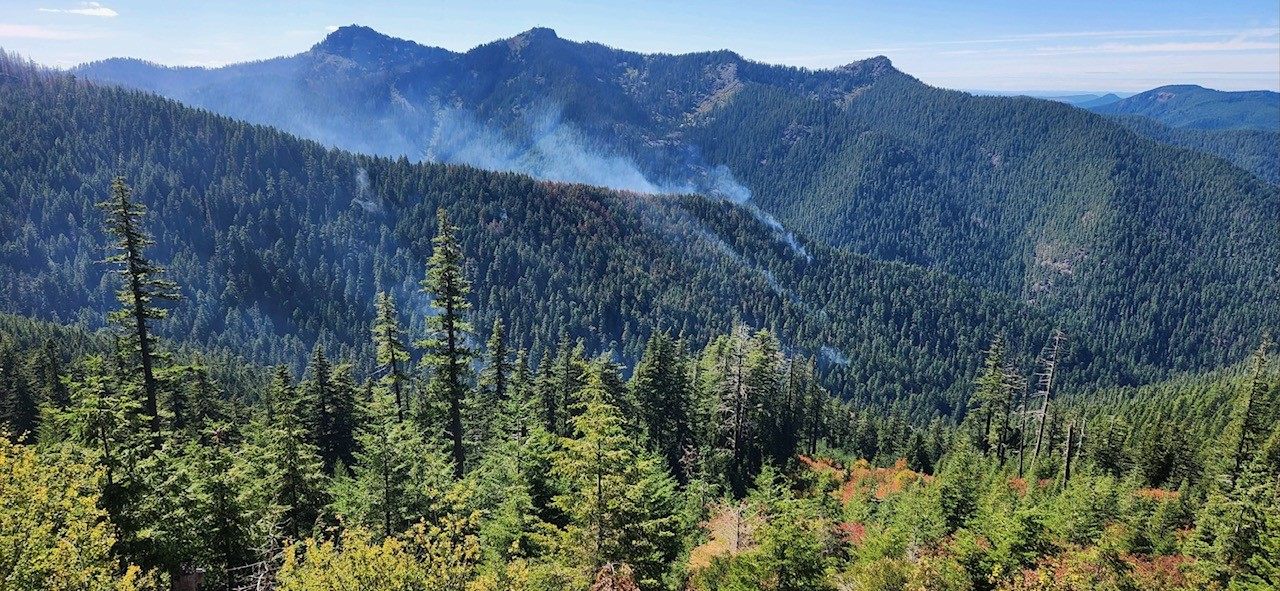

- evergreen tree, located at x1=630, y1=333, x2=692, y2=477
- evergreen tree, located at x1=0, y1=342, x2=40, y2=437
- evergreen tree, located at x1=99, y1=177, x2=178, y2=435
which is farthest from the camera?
evergreen tree, located at x1=0, y1=342, x2=40, y2=437

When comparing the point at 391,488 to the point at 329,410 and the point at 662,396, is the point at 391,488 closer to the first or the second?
the point at 329,410

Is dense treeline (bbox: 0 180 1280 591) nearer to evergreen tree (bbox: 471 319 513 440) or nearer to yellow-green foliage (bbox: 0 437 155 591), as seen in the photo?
yellow-green foliage (bbox: 0 437 155 591)

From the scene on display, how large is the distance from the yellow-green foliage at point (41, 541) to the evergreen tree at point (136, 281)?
1008 cm

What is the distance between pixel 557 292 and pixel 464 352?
6376 inches

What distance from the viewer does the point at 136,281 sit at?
27.9m

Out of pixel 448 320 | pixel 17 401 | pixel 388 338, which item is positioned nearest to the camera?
pixel 448 320

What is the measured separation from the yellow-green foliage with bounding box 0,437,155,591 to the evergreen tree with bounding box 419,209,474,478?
13915mm

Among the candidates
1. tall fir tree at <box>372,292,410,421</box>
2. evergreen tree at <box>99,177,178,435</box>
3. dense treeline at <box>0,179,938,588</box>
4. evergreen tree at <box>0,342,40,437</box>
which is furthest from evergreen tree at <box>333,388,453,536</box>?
evergreen tree at <box>0,342,40,437</box>

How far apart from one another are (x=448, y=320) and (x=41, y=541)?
56.6ft

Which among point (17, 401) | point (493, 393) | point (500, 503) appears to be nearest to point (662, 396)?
point (493, 393)

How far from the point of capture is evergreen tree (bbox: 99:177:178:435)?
2656 cm

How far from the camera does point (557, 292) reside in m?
193

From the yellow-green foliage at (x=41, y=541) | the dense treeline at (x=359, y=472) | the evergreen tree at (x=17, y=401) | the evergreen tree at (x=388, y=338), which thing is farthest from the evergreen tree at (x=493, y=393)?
the evergreen tree at (x=17, y=401)

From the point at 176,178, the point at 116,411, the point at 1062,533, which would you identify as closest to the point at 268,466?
the point at 116,411
